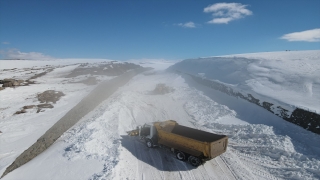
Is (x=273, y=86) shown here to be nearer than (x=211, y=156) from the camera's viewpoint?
No

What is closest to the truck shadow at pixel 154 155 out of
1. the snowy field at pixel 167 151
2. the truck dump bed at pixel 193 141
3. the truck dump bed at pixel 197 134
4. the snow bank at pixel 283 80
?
the snowy field at pixel 167 151

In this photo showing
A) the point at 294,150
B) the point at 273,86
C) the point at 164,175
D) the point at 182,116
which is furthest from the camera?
the point at 273,86

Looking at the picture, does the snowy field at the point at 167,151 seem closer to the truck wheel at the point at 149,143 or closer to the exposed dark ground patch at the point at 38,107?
the truck wheel at the point at 149,143

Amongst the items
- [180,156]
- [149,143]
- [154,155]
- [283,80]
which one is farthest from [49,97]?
[283,80]

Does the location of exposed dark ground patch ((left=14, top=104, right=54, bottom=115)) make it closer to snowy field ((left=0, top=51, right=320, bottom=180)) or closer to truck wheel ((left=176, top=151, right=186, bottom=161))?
snowy field ((left=0, top=51, right=320, bottom=180))

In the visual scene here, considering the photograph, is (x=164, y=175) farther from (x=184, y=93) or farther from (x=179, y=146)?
(x=184, y=93)

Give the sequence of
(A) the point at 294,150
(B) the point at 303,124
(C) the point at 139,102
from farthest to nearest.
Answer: (C) the point at 139,102 → (B) the point at 303,124 → (A) the point at 294,150

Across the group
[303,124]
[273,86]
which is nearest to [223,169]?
[303,124]

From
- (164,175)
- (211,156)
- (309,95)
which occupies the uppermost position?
(309,95)
